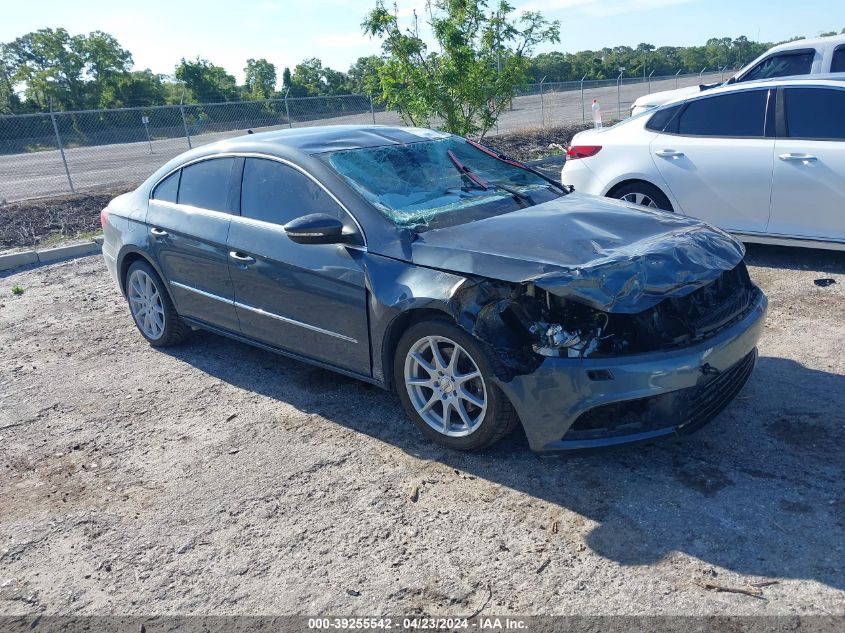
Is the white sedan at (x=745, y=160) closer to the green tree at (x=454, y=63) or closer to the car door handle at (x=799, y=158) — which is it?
the car door handle at (x=799, y=158)

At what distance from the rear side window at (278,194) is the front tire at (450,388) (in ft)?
3.25

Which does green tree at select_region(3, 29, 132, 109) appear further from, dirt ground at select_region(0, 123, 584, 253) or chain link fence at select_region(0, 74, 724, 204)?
dirt ground at select_region(0, 123, 584, 253)

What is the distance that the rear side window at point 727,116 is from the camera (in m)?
6.75

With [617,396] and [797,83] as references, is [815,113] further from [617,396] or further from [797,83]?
[617,396]

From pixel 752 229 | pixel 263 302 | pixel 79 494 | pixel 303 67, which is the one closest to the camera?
pixel 79 494

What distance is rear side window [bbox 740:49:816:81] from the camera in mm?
11266

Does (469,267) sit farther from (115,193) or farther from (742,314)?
(115,193)

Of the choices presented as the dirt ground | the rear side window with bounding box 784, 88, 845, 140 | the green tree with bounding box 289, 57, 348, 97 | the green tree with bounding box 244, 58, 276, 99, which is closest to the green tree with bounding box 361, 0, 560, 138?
the dirt ground

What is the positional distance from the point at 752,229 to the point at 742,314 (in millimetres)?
3151

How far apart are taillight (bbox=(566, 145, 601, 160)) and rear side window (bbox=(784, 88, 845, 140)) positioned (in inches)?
69.2

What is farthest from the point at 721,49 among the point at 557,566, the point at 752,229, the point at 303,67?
the point at 557,566

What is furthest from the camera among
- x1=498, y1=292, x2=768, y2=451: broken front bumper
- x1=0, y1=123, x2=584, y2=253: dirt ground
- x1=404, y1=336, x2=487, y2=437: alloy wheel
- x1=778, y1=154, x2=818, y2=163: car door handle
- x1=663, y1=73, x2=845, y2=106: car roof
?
x1=0, y1=123, x2=584, y2=253: dirt ground

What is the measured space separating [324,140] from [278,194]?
19.8 inches

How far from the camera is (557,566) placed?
3090mm
